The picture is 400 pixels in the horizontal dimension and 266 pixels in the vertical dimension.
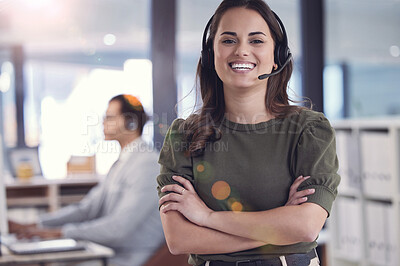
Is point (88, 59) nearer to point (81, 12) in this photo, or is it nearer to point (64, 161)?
point (81, 12)

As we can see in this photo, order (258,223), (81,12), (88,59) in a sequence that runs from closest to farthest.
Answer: (258,223) < (81,12) < (88,59)

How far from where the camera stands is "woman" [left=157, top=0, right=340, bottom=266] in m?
1.09

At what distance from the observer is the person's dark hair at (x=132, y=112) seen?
2.57 meters

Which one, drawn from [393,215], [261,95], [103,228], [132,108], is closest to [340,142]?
[393,215]

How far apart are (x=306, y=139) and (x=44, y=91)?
3530mm

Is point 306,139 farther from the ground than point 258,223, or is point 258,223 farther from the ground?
point 306,139

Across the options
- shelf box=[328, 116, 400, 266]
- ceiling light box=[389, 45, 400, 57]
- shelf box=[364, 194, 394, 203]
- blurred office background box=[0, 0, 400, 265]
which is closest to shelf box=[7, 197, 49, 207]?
blurred office background box=[0, 0, 400, 265]

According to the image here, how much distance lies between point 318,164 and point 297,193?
0.27 feet

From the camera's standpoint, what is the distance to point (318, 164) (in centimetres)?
112

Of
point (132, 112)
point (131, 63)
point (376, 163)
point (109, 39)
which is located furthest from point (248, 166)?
point (109, 39)

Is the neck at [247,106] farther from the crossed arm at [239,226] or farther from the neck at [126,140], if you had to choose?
the neck at [126,140]

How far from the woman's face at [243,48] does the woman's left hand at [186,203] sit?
0.86 feet

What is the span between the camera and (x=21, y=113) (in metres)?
4.32

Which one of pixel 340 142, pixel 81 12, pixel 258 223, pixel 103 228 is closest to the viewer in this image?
pixel 258 223
